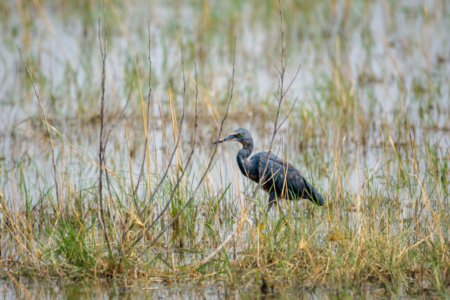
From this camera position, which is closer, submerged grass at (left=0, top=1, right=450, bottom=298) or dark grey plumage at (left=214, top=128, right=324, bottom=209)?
submerged grass at (left=0, top=1, right=450, bottom=298)

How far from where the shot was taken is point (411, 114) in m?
7.36

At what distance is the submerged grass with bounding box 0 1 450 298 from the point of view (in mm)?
3559

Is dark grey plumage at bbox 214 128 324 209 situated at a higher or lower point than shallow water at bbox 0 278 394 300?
higher

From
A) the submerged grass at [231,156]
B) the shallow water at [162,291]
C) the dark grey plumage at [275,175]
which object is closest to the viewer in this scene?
the shallow water at [162,291]

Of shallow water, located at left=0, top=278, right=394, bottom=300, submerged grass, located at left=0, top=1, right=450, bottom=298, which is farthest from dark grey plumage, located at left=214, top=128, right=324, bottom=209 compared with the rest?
shallow water, located at left=0, top=278, right=394, bottom=300

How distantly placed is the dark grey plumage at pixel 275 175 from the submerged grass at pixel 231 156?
11cm

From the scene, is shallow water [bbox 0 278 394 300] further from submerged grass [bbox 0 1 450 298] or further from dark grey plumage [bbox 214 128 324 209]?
dark grey plumage [bbox 214 128 324 209]

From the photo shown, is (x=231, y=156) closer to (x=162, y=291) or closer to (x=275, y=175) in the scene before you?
(x=275, y=175)

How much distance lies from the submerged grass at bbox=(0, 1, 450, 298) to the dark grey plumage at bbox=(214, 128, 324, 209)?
4.4 inches

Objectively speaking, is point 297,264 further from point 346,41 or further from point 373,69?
point 346,41

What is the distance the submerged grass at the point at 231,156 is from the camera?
356 cm

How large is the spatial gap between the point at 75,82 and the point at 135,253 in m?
4.69

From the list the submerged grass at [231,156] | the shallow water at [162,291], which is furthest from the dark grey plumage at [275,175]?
the shallow water at [162,291]

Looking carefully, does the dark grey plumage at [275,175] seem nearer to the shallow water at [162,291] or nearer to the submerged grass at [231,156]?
the submerged grass at [231,156]
